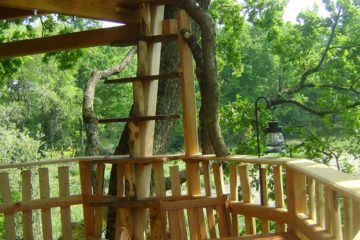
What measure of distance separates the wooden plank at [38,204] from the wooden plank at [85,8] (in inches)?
69.0

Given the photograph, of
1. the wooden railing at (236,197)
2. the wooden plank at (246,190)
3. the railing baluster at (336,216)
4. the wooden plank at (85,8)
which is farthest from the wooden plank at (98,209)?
the railing baluster at (336,216)

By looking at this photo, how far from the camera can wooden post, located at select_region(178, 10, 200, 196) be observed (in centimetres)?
415

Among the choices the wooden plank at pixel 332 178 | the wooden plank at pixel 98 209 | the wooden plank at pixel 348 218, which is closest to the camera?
the wooden plank at pixel 332 178

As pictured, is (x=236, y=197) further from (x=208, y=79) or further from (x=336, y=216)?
(x=336, y=216)

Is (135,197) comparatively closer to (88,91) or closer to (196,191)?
(196,191)

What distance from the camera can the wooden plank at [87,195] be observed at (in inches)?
183

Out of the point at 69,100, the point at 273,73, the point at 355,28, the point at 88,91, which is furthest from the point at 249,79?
the point at 88,91

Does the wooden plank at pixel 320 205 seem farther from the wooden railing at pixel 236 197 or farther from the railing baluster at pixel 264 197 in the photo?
the railing baluster at pixel 264 197

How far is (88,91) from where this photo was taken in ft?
20.9

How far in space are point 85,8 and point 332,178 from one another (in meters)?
2.80

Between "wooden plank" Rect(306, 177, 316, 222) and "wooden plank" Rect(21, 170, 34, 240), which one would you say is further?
"wooden plank" Rect(21, 170, 34, 240)

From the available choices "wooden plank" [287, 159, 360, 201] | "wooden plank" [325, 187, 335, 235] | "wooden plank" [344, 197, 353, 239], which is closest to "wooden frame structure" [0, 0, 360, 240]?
"wooden plank" [287, 159, 360, 201]

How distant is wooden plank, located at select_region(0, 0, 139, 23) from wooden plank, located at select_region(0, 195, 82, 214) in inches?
69.0

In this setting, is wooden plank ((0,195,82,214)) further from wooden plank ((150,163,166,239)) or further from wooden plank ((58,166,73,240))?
wooden plank ((150,163,166,239))
